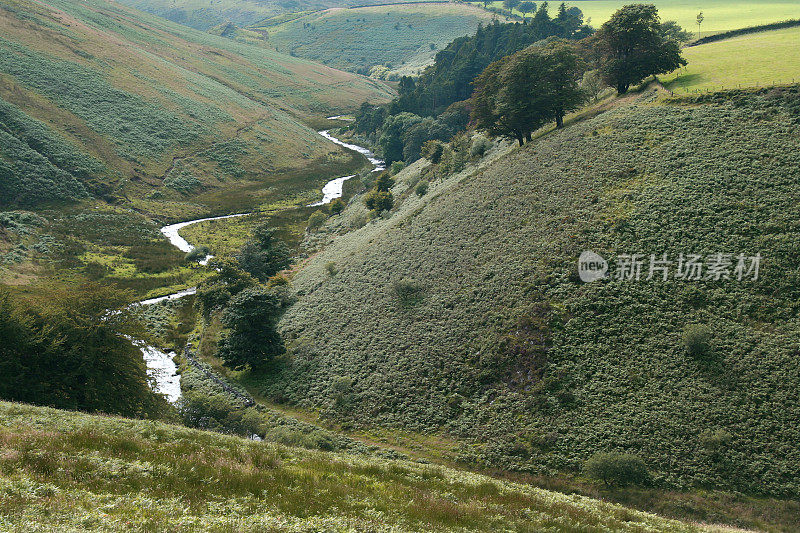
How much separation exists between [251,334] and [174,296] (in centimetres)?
2490

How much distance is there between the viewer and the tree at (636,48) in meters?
52.1

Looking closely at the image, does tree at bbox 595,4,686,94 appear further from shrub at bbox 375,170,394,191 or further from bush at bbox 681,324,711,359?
shrub at bbox 375,170,394,191

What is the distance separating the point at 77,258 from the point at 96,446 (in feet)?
197

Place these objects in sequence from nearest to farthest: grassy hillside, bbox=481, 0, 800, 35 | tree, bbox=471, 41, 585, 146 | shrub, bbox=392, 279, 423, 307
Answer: shrub, bbox=392, 279, 423, 307 < tree, bbox=471, 41, 585, 146 < grassy hillside, bbox=481, 0, 800, 35

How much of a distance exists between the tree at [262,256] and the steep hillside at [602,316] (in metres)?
10.8

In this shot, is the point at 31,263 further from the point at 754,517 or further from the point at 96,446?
the point at 754,517

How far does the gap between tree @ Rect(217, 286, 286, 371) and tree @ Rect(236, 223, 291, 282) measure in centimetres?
1505

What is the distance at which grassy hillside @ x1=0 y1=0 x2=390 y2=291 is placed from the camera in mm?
71062

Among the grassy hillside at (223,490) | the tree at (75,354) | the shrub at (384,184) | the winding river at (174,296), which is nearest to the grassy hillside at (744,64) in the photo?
the grassy hillside at (223,490)

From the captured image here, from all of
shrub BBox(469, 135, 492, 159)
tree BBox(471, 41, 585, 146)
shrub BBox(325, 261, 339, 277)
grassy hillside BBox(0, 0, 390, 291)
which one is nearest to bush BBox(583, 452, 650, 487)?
shrub BBox(325, 261, 339, 277)

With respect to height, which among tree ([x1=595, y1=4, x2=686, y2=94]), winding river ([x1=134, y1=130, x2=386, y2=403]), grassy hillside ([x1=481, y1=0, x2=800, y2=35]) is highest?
grassy hillside ([x1=481, y1=0, x2=800, y2=35])

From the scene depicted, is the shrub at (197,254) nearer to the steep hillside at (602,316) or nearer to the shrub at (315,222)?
the shrub at (315,222)

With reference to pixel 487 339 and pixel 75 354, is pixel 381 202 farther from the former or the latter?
pixel 75 354

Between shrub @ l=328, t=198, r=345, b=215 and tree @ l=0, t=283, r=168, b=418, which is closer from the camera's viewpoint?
tree @ l=0, t=283, r=168, b=418
